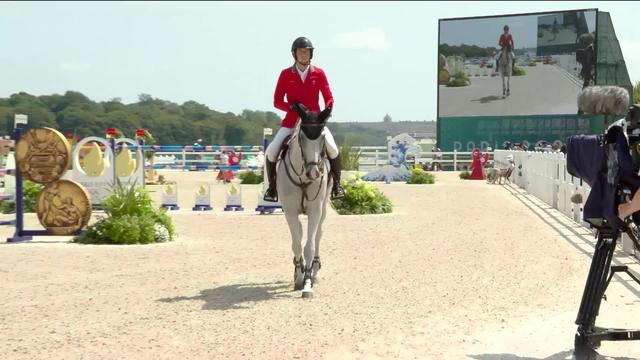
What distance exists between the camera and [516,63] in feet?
184

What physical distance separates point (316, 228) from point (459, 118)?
48.6m

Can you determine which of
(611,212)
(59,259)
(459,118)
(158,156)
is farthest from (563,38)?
(611,212)

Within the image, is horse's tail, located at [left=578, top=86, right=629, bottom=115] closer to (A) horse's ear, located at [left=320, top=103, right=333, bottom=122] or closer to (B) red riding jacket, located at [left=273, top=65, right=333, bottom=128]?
(A) horse's ear, located at [left=320, top=103, right=333, bottom=122]

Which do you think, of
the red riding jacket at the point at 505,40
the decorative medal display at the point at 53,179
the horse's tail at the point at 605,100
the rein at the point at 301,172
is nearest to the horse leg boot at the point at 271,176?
the rein at the point at 301,172

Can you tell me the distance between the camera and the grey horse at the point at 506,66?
55.8 metres

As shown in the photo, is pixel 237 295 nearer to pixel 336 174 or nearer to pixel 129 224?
pixel 336 174

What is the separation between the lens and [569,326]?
23.0 ft

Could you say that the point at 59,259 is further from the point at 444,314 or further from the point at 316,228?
the point at 444,314

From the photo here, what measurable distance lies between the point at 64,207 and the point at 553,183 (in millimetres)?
12411

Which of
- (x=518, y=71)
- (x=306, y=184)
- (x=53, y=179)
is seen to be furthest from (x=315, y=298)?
(x=518, y=71)

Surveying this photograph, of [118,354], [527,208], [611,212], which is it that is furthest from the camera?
[527,208]

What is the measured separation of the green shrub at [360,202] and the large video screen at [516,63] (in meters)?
38.4

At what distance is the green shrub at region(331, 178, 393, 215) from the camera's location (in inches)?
731

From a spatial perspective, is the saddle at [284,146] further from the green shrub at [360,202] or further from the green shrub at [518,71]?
the green shrub at [518,71]
